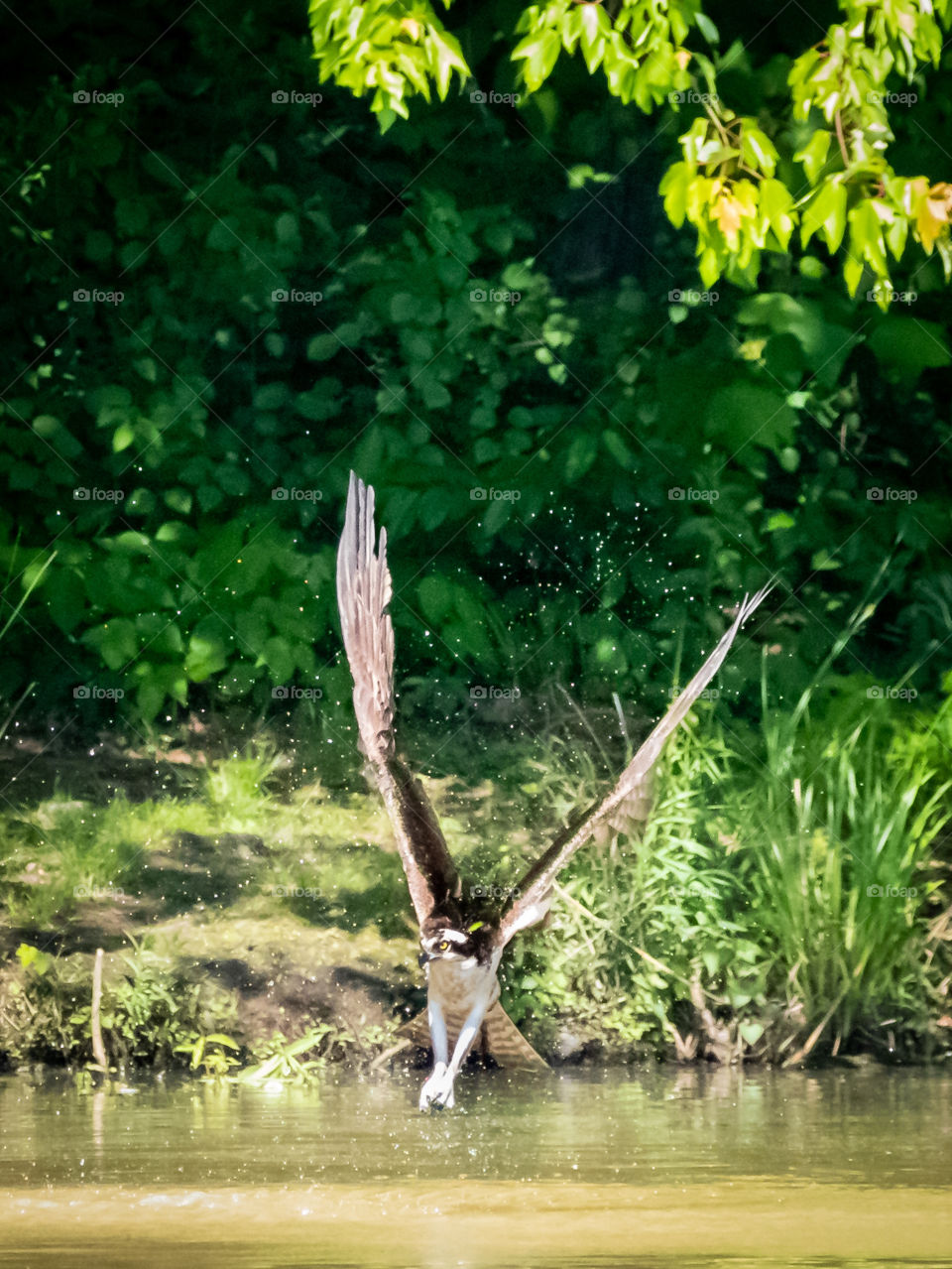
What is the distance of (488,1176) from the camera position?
12.5ft

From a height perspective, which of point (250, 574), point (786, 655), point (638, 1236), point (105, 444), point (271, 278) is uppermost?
point (271, 278)

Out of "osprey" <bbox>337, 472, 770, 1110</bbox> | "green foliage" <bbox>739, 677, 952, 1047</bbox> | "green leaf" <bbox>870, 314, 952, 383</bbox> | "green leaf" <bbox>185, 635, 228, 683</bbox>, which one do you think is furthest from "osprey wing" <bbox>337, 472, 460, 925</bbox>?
"green leaf" <bbox>870, 314, 952, 383</bbox>

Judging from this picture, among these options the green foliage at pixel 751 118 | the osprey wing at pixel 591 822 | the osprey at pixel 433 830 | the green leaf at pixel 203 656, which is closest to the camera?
the green foliage at pixel 751 118

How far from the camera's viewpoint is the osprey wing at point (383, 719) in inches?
202

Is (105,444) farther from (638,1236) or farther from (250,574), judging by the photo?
(638,1236)

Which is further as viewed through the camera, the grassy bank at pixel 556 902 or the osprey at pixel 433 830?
the grassy bank at pixel 556 902

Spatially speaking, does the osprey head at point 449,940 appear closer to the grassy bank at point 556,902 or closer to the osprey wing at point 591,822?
the osprey wing at point 591,822

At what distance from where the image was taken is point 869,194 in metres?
4.27

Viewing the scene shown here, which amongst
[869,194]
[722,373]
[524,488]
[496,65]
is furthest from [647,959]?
[496,65]

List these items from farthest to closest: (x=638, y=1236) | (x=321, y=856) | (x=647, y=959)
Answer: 1. (x=321, y=856)
2. (x=647, y=959)
3. (x=638, y=1236)

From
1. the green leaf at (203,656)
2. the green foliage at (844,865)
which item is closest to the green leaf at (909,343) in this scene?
the green foliage at (844,865)

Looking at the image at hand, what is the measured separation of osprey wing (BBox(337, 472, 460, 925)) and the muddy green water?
732 mm

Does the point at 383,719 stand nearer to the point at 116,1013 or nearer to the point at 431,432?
the point at 431,432

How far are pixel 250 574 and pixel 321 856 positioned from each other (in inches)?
43.7
